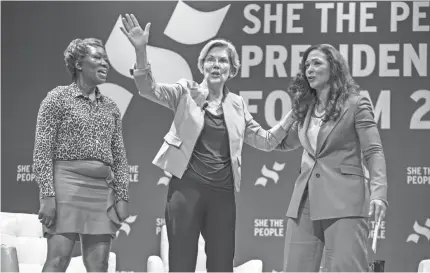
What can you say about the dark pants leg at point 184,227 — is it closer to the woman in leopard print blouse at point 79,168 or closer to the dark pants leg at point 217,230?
the dark pants leg at point 217,230

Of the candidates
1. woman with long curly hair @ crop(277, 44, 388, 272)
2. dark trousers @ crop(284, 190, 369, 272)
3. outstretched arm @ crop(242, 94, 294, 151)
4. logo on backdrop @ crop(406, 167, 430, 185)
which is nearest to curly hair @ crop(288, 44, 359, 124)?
woman with long curly hair @ crop(277, 44, 388, 272)

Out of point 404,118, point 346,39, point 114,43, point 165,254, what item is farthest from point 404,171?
point 114,43

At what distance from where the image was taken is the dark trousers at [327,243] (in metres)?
3.28

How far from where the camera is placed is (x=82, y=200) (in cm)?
358

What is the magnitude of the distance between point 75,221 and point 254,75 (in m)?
3.46

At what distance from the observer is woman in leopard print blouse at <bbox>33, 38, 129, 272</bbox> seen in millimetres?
3486

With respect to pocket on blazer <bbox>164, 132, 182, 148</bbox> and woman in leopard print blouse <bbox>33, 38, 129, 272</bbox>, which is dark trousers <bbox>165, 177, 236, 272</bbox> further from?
woman in leopard print blouse <bbox>33, 38, 129, 272</bbox>

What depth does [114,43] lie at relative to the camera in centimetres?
691

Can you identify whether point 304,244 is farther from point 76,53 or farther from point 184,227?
point 76,53

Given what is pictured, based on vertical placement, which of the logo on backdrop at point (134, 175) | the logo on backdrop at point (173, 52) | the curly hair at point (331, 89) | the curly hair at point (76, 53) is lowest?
the logo on backdrop at point (134, 175)

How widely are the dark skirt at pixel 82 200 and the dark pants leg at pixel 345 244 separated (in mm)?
1129

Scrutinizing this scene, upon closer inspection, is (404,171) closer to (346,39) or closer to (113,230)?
(346,39)

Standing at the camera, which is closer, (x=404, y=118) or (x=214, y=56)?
(x=214, y=56)

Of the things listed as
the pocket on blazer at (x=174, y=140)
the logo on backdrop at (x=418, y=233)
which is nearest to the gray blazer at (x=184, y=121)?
the pocket on blazer at (x=174, y=140)
